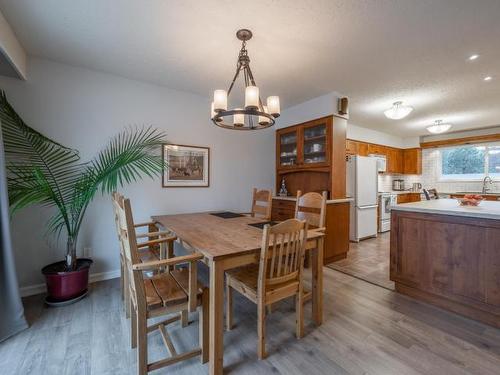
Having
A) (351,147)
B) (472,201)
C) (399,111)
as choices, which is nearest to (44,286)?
(472,201)

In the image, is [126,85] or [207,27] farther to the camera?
[126,85]

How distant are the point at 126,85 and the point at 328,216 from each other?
10.4 feet

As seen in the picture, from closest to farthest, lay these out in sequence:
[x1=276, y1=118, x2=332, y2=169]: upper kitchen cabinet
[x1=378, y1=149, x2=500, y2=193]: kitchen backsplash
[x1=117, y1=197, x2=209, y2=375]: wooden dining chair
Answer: [x1=117, y1=197, x2=209, y2=375]: wooden dining chair < [x1=276, y1=118, x2=332, y2=169]: upper kitchen cabinet < [x1=378, y1=149, x2=500, y2=193]: kitchen backsplash

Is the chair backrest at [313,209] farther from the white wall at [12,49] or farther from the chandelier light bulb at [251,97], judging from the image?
the white wall at [12,49]

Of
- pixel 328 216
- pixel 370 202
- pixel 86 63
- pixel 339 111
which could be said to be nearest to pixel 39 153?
pixel 86 63

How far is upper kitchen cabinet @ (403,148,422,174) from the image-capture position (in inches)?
247

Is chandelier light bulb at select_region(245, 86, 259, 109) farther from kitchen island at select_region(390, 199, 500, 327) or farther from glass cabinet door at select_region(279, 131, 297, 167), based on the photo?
glass cabinet door at select_region(279, 131, 297, 167)

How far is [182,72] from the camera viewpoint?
2721 mm

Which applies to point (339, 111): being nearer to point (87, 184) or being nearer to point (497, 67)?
point (497, 67)

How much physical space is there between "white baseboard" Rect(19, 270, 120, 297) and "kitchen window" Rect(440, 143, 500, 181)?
25.4 ft

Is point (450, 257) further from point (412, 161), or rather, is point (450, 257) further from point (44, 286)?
point (412, 161)

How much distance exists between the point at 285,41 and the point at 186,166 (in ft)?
6.55

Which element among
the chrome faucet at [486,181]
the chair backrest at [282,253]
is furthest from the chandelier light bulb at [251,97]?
the chrome faucet at [486,181]

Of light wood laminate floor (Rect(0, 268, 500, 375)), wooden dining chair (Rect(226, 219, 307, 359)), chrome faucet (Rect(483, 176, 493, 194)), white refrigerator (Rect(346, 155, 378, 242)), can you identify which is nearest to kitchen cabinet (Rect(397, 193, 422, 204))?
chrome faucet (Rect(483, 176, 493, 194))
